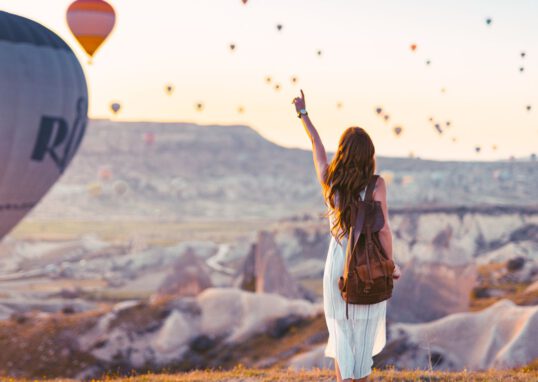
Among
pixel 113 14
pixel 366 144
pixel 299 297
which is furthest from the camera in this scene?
pixel 299 297

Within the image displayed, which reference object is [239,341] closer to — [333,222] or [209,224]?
[333,222]

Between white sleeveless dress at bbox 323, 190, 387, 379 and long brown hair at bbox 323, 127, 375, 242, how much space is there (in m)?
0.23

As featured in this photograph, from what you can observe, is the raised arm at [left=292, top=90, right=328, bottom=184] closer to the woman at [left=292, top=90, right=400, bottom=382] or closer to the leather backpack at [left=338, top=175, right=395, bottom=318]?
the woman at [left=292, top=90, right=400, bottom=382]

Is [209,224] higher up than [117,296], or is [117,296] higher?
[117,296]

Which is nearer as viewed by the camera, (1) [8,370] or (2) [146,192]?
(1) [8,370]

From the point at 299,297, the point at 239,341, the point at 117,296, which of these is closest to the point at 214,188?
the point at 117,296

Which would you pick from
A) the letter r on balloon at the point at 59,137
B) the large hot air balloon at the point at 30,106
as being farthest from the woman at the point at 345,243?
the letter r on balloon at the point at 59,137

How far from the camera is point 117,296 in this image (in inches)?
3228

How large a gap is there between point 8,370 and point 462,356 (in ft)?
74.1

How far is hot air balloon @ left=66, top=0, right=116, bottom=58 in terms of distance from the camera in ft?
121

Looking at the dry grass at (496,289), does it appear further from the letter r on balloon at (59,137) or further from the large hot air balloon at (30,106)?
the large hot air balloon at (30,106)

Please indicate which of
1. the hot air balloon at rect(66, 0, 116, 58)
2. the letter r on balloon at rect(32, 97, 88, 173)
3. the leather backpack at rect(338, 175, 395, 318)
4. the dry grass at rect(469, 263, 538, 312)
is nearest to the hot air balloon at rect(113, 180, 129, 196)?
the dry grass at rect(469, 263, 538, 312)

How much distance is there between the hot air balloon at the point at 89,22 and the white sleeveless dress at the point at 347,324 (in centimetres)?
3111

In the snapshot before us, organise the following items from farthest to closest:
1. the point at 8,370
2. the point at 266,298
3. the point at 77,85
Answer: the point at 266,298, the point at 8,370, the point at 77,85
